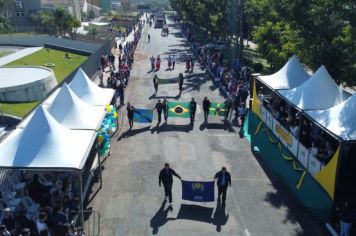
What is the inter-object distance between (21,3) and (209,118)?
57.0 metres

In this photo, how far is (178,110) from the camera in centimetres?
2164

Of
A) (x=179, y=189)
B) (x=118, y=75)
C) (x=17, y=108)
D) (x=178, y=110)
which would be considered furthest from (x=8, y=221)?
(x=118, y=75)

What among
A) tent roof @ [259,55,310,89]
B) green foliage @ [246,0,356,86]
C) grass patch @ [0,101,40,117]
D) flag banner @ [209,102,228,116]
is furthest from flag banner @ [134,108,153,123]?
green foliage @ [246,0,356,86]

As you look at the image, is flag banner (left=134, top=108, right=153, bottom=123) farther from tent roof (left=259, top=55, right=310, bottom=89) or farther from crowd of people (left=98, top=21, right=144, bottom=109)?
tent roof (left=259, top=55, right=310, bottom=89)

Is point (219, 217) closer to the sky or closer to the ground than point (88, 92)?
closer to the ground

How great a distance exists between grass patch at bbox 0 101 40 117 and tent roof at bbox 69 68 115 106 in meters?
6.30

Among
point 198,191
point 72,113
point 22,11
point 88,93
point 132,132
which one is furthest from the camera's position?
point 22,11

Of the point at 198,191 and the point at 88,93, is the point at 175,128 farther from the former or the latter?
the point at 198,191

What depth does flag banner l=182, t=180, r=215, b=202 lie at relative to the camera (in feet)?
43.2

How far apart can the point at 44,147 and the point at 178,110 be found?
10.4 metres

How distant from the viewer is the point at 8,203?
40.2 ft

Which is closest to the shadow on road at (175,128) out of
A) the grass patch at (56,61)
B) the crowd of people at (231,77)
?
the crowd of people at (231,77)

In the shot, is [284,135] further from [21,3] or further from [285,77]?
[21,3]

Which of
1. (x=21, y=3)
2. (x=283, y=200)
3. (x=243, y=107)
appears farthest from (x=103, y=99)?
(x=21, y=3)
